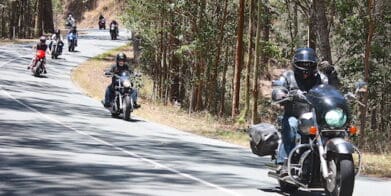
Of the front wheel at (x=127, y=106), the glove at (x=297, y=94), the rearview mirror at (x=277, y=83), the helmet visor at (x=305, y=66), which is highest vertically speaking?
the helmet visor at (x=305, y=66)

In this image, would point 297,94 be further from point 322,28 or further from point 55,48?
point 55,48

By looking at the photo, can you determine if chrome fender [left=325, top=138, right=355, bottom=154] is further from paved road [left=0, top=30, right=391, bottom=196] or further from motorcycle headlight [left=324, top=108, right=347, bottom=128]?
paved road [left=0, top=30, right=391, bottom=196]

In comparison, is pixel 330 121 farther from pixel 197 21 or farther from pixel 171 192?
pixel 197 21

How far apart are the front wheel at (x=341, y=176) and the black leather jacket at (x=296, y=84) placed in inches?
41.4

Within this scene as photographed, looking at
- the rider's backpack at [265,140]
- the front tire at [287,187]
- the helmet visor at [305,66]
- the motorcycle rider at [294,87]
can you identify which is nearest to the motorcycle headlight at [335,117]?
the motorcycle rider at [294,87]

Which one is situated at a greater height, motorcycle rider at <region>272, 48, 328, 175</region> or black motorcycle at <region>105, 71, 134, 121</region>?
motorcycle rider at <region>272, 48, 328, 175</region>

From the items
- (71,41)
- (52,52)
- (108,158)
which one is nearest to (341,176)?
(108,158)

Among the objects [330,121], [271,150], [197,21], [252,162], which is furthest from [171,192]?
[197,21]

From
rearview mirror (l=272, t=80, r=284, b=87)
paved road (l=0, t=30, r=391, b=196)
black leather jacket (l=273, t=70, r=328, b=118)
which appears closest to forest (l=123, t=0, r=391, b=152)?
paved road (l=0, t=30, r=391, b=196)

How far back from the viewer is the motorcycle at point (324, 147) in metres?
6.67

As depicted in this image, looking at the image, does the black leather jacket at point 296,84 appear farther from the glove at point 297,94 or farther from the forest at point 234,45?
the forest at point 234,45

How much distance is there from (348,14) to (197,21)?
665cm

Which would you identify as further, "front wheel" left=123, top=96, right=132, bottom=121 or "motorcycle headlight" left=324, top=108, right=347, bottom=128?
"front wheel" left=123, top=96, right=132, bottom=121

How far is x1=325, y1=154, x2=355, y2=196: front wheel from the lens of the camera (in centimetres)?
661
